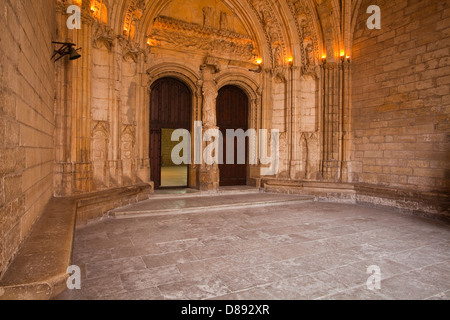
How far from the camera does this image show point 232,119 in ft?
29.5

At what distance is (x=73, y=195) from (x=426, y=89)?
25.8 feet

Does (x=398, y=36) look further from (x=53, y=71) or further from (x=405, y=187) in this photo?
(x=53, y=71)

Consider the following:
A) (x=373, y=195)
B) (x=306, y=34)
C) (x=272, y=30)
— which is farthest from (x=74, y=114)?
(x=373, y=195)

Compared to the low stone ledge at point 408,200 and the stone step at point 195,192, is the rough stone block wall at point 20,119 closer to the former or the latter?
the stone step at point 195,192

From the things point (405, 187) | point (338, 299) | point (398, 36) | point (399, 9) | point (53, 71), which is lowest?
point (338, 299)

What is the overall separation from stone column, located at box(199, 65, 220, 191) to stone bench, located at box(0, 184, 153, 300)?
366cm

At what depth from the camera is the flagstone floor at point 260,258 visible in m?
2.59

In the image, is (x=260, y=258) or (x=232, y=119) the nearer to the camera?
(x=260, y=258)

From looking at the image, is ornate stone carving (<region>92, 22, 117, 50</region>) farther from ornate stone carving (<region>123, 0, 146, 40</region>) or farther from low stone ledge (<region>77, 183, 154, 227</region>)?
low stone ledge (<region>77, 183, 154, 227</region>)

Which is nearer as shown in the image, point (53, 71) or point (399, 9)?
point (53, 71)

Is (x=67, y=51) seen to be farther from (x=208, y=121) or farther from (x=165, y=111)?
(x=208, y=121)

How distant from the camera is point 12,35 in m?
2.31

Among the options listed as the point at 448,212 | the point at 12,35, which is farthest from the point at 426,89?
the point at 12,35

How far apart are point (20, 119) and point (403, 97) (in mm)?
7659
